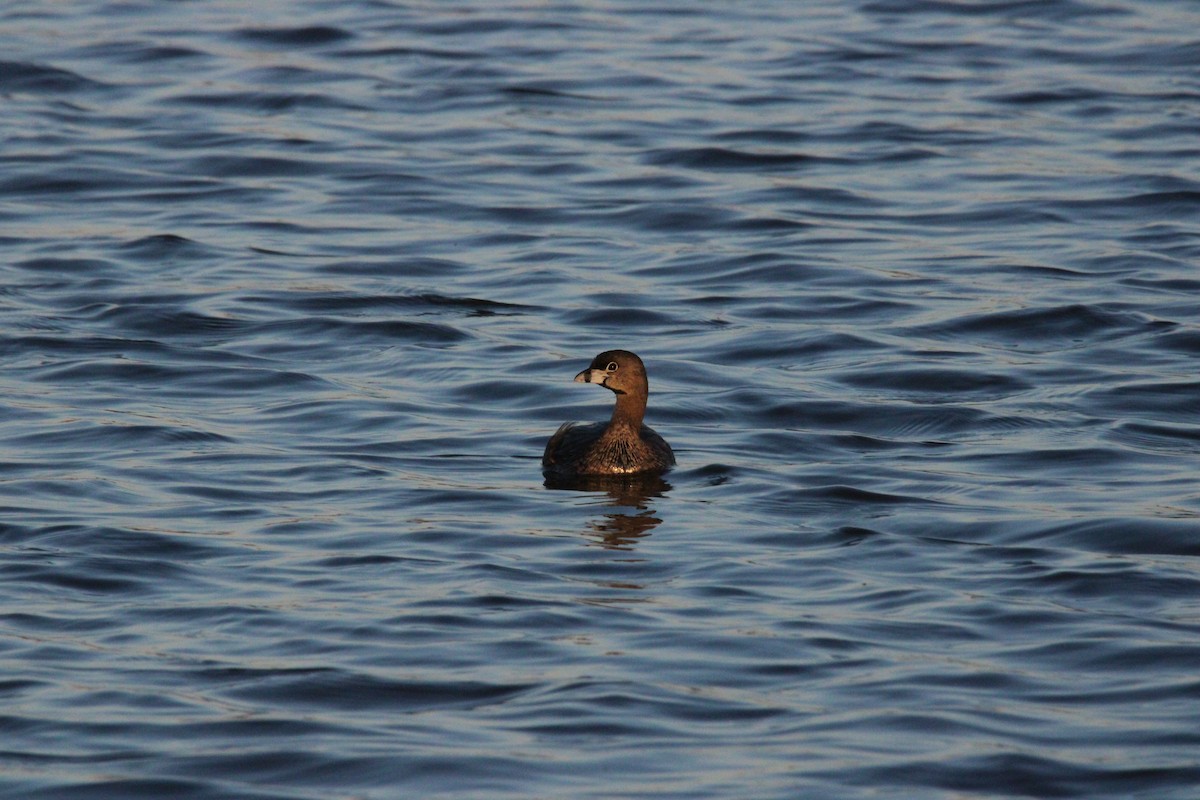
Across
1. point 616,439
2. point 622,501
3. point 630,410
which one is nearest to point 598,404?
point 630,410

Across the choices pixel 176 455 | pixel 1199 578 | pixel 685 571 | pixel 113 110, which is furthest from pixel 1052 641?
pixel 113 110

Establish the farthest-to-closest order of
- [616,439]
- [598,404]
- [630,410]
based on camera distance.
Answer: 1. [598,404]
2. [630,410]
3. [616,439]

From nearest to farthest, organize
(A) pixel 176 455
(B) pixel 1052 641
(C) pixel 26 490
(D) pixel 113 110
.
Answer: (B) pixel 1052 641 → (C) pixel 26 490 → (A) pixel 176 455 → (D) pixel 113 110

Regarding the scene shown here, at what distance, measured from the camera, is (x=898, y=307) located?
15.1 meters

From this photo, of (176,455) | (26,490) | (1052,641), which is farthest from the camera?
(176,455)

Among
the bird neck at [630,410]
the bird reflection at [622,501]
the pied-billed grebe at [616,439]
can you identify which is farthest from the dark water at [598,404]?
the bird neck at [630,410]

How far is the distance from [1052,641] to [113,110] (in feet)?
51.6

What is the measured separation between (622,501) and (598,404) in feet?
7.53

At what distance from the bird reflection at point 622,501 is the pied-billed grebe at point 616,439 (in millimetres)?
54

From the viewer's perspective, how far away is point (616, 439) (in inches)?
440

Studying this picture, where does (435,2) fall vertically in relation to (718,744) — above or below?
above

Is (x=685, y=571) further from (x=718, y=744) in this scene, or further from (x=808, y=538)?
(x=718, y=744)

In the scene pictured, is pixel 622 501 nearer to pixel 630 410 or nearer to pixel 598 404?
pixel 630 410

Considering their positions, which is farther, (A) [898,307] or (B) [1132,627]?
(A) [898,307]
